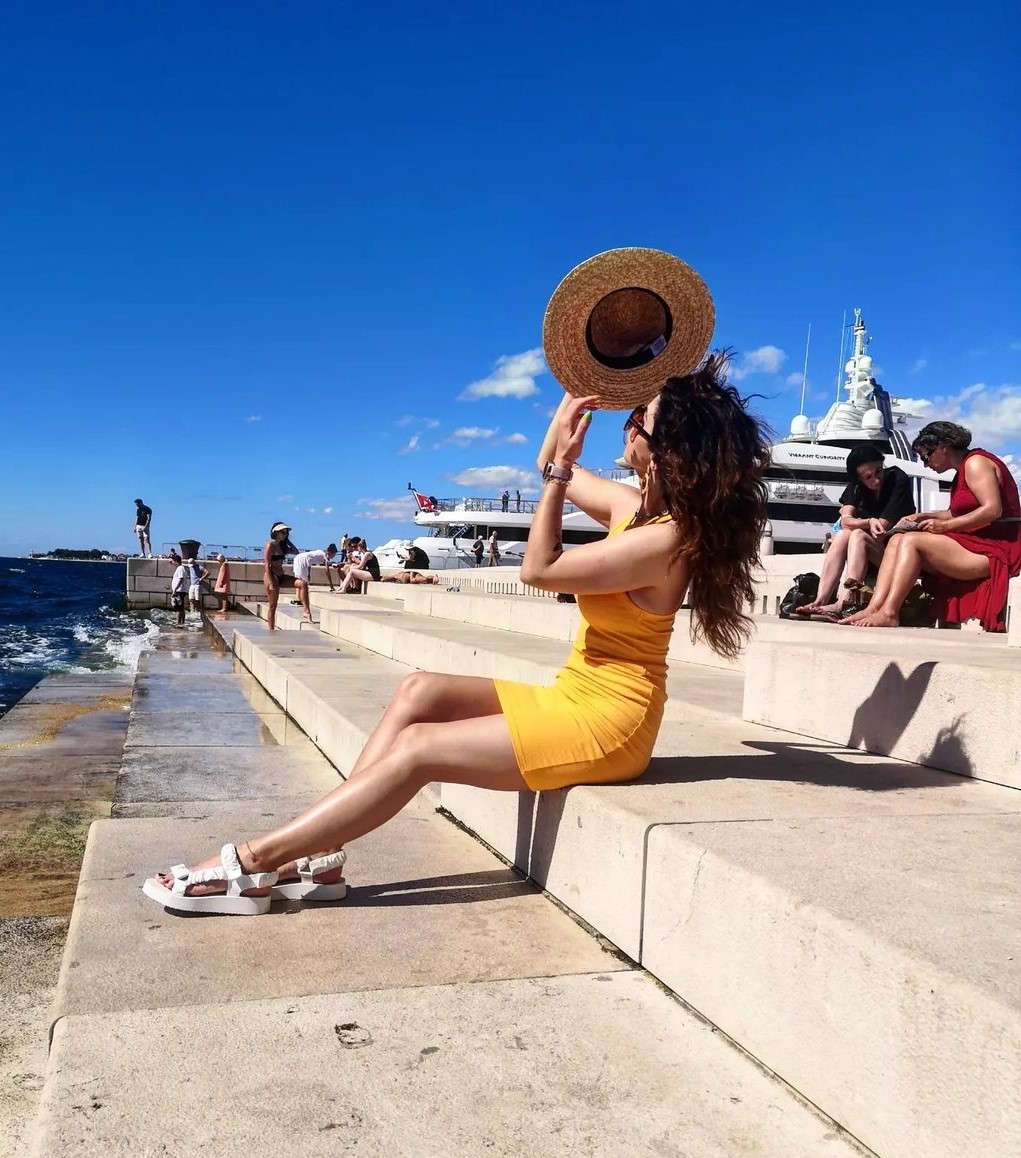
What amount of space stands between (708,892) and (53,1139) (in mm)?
1256

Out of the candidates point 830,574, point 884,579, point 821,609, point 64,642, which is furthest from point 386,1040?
point 64,642

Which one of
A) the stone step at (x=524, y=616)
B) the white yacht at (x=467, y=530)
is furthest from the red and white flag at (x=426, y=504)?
the stone step at (x=524, y=616)

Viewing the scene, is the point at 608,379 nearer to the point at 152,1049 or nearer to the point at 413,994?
the point at 413,994

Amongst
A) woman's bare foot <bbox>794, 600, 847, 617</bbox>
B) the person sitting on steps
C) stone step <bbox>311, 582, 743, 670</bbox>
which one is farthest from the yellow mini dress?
woman's bare foot <bbox>794, 600, 847, 617</bbox>

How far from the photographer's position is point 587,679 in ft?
9.32

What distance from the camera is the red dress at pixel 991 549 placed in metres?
5.22

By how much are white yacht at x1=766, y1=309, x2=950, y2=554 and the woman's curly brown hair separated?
3970 cm

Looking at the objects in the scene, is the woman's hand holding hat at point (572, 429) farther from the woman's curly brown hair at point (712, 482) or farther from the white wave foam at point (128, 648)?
the white wave foam at point (128, 648)

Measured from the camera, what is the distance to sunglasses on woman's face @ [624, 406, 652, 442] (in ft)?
9.58

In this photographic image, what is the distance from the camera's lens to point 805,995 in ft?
5.61

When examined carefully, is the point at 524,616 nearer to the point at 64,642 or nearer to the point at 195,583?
the point at 64,642

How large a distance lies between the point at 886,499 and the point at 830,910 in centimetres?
500

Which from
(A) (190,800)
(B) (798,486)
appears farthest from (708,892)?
(B) (798,486)


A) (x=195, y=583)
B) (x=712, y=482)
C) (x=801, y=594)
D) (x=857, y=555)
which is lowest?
(x=195, y=583)
